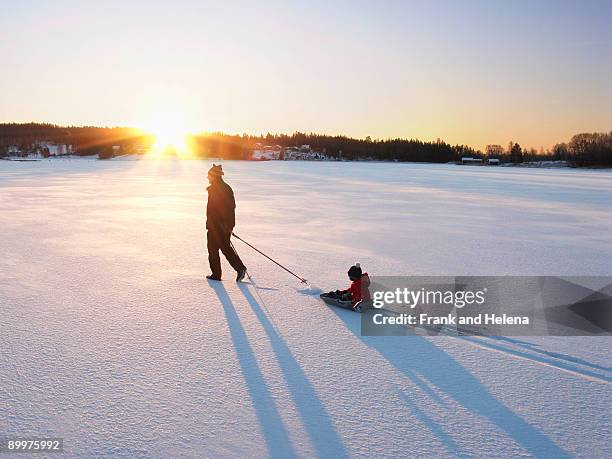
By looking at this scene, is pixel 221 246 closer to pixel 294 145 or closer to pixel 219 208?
pixel 219 208

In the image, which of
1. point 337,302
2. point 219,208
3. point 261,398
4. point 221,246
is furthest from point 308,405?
point 219,208

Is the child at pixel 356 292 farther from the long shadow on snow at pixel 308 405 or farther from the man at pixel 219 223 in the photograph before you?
the man at pixel 219 223

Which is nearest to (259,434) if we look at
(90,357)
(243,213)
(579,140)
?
(90,357)

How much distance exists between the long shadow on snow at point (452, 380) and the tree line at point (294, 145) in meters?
117

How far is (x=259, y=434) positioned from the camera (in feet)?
8.69

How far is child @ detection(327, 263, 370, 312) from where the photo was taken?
489cm

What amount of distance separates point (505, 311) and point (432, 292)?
986mm

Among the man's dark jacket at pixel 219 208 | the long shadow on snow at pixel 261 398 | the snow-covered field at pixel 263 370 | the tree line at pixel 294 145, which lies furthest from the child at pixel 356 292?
the tree line at pixel 294 145

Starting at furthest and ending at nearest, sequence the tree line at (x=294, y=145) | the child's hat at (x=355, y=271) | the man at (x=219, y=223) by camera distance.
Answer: the tree line at (x=294, y=145)
the man at (x=219, y=223)
the child's hat at (x=355, y=271)

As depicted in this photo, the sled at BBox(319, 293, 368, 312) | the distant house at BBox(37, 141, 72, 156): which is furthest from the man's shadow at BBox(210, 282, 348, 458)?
the distant house at BBox(37, 141, 72, 156)

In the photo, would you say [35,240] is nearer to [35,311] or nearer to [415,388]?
[35,311]

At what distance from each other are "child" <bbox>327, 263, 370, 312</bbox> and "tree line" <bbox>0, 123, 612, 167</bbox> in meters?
116

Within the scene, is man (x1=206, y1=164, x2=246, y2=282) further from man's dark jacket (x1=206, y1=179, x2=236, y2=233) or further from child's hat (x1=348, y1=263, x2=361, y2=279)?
child's hat (x1=348, y1=263, x2=361, y2=279)

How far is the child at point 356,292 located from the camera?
4887 mm
